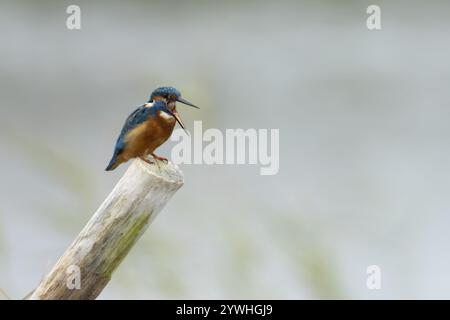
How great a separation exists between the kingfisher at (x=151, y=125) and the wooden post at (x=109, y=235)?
29 cm

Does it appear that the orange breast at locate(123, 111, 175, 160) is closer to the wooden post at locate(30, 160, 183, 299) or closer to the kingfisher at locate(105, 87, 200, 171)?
the kingfisher at locate(105, 87, 200, 171)

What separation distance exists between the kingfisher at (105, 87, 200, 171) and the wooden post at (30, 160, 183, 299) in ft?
0.96

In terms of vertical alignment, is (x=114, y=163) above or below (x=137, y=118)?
below

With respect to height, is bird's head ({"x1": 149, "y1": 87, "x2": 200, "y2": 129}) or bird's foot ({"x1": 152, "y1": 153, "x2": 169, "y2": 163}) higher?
bird's head ({"x1": 149, "y1": 87, "x2": 200, "y2": 129})

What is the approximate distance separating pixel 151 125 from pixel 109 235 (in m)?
0.47

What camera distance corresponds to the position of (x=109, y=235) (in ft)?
5.69

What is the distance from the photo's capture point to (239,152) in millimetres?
2773

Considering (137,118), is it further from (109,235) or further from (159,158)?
(109,235)

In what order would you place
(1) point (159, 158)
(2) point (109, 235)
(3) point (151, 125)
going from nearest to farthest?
(2) point (109, 235)
(1) point (159, 158)
(3) point (151, 125)

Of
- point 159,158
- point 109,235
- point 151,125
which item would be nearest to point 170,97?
point 151,125

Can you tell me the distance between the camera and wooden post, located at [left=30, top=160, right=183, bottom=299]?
1731 mm

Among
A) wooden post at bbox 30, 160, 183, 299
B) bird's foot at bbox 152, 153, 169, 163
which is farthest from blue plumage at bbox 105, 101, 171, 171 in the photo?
wooden post at bbox 30, 160, 183, 299

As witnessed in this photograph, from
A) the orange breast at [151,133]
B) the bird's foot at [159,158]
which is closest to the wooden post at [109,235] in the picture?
the bird's foot at [159,158]
